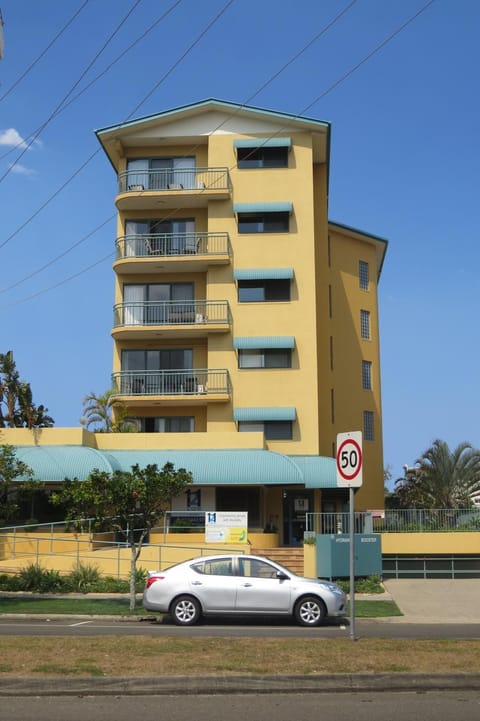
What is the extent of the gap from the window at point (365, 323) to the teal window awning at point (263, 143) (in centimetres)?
1121

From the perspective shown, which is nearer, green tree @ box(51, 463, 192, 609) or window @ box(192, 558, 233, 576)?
window @ box(192, 558, 233, 576)

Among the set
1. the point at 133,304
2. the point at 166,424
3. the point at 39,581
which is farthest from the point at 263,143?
the point at 39,581

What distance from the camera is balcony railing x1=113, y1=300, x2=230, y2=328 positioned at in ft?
134

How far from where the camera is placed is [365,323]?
160ft

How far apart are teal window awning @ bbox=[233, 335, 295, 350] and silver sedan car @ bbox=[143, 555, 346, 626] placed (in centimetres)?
2218

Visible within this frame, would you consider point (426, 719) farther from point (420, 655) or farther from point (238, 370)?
point (238, 370)

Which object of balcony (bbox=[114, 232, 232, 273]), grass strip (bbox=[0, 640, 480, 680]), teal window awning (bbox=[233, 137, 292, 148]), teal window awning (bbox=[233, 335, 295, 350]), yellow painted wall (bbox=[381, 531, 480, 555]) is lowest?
grass strip (bbox=[0, 640, 480, 680])

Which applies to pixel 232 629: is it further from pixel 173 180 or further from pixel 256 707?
pixel 173 180

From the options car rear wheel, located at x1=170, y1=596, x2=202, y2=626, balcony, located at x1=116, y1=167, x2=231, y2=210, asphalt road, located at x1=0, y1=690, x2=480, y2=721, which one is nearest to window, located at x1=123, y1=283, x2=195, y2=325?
balcony, located at x1=116, y1=167, x2=231, y2=210

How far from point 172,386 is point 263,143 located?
12.4 meters

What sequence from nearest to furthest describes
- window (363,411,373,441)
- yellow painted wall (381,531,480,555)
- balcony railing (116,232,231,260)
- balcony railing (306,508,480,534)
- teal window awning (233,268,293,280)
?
1. yellow painted wall (381,531,480,555)
2. balcony railing (306,508,480,534)
3. teal window awning (233,268,293,280)
4. balcony railing (116,232,231,260)
5. window (363,411,373,441)

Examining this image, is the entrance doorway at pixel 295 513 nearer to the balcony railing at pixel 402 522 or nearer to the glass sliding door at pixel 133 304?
the balcony railing at pixel 402 522

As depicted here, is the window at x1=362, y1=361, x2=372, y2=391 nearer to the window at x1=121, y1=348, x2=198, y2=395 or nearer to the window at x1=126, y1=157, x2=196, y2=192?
the window at x1=121, y1=348, x2=198, y2=395

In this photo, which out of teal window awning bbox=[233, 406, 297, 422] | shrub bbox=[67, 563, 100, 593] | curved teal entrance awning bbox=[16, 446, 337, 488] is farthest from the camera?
teal window awning bbox=[233, 406, 297, 422]
